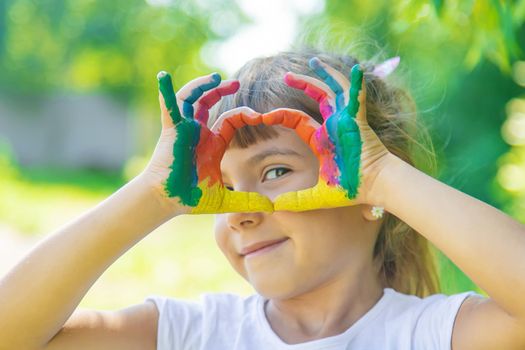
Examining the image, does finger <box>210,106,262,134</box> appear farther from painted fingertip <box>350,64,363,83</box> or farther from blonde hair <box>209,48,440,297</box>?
painted fingertip <box>350,64,363,83</box>

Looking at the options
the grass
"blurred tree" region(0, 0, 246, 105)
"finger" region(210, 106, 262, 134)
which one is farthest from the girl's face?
"blurred tree" region(0, 0, 246, 105)

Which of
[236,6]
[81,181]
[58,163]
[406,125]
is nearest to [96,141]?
[58,163]

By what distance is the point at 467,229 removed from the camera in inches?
63.0

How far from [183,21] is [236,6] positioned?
6.58ft

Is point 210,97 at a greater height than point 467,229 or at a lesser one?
greater

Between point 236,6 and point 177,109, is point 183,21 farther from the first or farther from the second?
point 177,109

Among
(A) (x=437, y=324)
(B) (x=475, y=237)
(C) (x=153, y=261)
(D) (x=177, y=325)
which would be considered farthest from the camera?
(C) (x=153, y=261)

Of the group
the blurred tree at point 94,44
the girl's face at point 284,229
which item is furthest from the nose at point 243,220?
the blurred tree at point 94,44

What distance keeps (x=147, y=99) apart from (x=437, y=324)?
2429 centimetres

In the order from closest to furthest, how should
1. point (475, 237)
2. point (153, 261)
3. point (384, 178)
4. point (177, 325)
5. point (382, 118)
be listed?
point (475, 237), point (384, 178), point (177, 325), point (382, 118), point (153, 261)

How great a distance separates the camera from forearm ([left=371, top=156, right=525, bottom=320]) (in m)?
1.58

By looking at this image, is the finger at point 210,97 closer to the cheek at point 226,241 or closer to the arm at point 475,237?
the cheek at point 226,241

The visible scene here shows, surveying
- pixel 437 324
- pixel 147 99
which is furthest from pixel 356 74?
pixel 147 99

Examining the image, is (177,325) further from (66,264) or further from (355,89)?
(355,89)
